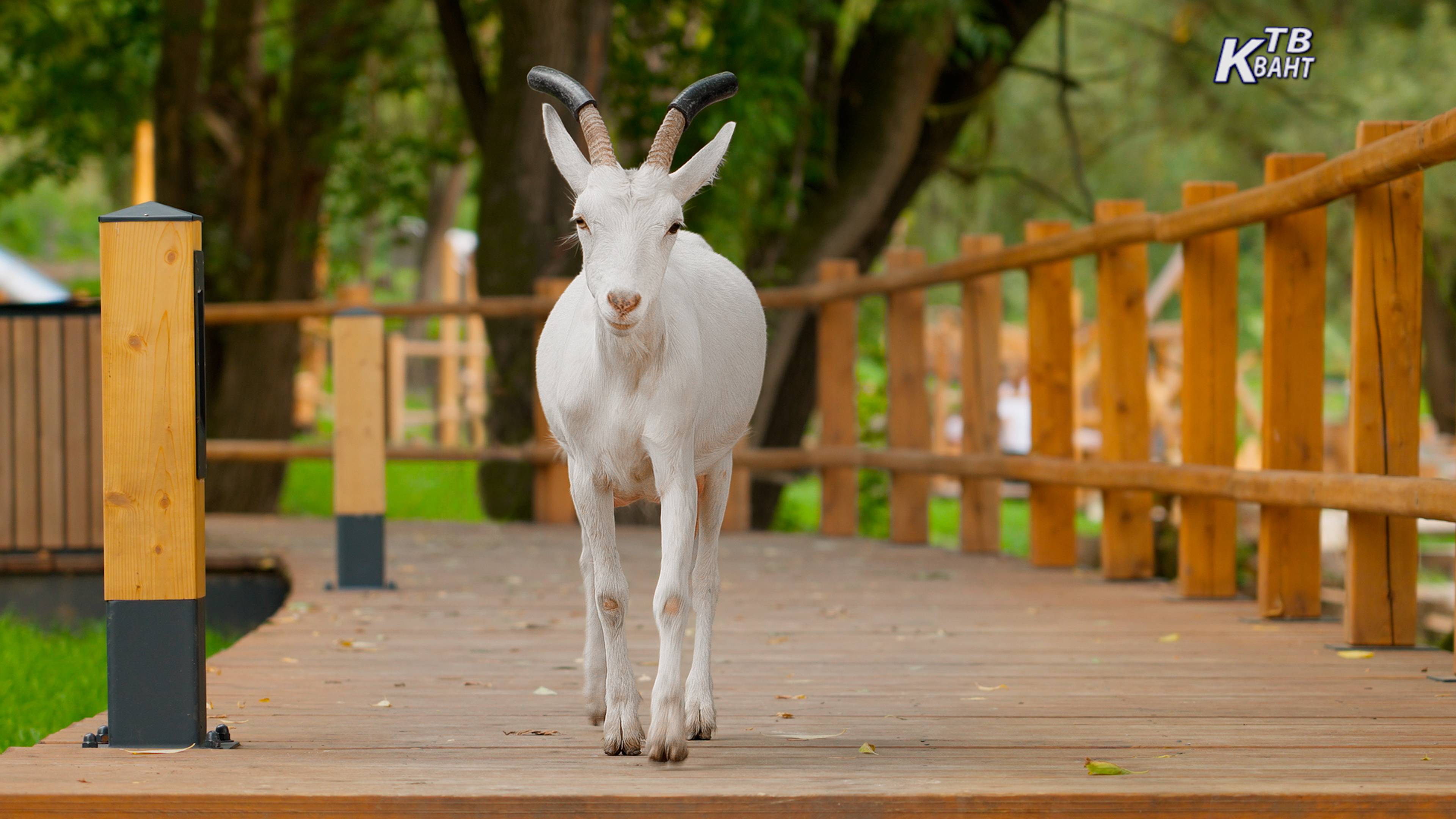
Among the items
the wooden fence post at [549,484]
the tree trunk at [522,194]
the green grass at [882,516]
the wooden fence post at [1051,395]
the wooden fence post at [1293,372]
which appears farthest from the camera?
the green grass at [882,516]

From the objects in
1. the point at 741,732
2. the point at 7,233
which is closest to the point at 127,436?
the point at 741,732

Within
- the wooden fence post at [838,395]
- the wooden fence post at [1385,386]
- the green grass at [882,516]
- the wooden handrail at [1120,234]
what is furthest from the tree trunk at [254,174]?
the wooden fence post at [1385,386]

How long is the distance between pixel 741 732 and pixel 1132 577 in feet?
12.2

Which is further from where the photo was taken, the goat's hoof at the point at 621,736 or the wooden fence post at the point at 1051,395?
the wooden fence post at the point at 1051,395

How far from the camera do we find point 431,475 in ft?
68.7

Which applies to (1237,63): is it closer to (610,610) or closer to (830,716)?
(830,716)

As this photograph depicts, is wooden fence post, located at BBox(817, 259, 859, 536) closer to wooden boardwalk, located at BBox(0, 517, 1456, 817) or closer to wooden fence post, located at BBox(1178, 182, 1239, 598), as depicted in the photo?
wooden boardwalk, located at BBox(0, 517, 1456, 817)

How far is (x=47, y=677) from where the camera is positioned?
597cm

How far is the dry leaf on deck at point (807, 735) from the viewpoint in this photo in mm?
3705

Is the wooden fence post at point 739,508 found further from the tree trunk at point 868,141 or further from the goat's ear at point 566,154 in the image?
the goat's ear at point 566,154

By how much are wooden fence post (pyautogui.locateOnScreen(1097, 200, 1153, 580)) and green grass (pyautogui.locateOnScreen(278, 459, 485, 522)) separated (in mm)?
8521

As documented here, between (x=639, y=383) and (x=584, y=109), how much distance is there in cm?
68

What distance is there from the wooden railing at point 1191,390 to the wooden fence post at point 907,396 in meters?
0.01

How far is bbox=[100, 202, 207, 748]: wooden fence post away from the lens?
352cm
